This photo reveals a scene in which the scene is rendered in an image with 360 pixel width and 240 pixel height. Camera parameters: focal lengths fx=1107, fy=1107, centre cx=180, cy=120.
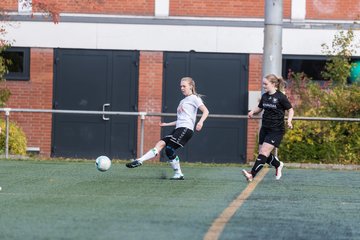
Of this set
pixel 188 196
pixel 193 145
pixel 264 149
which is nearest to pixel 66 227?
pixel 188 196

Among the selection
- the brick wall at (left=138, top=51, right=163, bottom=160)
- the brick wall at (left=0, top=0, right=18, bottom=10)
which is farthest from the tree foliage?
the brick wall at (left=0, top=0, right=18, bottom=10)

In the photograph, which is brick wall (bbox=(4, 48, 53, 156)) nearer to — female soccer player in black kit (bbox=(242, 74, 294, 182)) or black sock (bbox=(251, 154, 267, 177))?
female soccer player in black kit (bbox=(242, 74, 294, 182))

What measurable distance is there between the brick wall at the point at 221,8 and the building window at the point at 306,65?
1.10 metres

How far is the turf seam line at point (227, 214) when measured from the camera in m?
10.2

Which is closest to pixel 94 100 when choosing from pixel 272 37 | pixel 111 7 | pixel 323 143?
pixel 111 7

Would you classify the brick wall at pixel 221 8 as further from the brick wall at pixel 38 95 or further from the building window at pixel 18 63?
the building window at pixel 18 63

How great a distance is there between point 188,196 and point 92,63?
13974mm

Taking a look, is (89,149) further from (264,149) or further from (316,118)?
(264,149)

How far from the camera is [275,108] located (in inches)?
661

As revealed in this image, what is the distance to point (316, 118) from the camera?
2141 centimetres

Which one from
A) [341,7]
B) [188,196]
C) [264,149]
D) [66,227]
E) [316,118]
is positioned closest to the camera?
[66,227]

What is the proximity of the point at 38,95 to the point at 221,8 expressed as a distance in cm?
502

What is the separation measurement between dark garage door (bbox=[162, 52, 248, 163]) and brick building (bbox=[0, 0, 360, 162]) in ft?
0.18

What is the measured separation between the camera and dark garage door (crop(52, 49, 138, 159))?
2745cm
